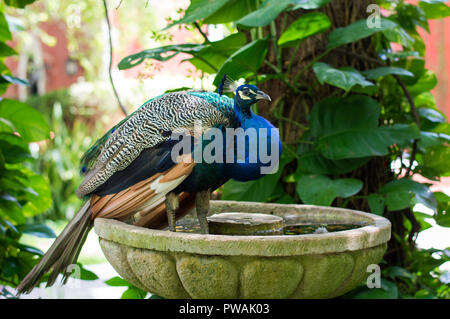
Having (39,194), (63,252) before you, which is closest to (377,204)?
(63,252)

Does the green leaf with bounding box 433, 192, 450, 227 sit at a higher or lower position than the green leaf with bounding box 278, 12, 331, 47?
lower

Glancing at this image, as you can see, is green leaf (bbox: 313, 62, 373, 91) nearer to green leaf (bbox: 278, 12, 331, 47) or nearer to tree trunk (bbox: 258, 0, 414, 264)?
green leaf (bbox: 278, 12, 331, 47)

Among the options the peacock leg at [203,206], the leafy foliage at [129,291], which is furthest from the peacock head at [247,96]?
the leafy foliage at [129,291]

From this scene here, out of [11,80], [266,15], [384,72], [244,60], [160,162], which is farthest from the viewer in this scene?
[11,80]

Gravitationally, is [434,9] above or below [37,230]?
above

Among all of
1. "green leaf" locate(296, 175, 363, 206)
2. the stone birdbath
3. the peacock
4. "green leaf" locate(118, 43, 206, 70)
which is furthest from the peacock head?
"green leaf" locate(296, 175, 363, 206)

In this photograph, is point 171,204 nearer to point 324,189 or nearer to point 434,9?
point 324,189

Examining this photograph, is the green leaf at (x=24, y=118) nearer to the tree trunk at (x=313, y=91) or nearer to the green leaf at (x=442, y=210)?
the tree trunk at (x=313, y=91)

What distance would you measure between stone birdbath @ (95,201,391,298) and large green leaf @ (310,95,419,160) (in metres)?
0.72

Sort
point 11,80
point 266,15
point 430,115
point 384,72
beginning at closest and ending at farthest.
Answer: point 266,15 → point 384,72 → point 11,80 → point 430,115

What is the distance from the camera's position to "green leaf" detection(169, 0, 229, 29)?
6.97 ft

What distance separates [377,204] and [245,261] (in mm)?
1075

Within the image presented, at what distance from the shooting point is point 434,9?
268 cm

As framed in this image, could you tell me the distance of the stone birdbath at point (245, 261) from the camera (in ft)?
4.37
